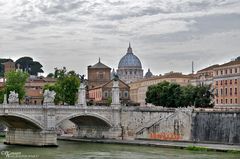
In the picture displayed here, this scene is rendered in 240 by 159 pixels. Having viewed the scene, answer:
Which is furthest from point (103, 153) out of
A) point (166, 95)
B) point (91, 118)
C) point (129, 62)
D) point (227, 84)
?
point (129, 62)

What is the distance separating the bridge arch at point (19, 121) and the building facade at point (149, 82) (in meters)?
32.3

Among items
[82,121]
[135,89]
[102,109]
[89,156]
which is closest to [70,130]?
[82,121]

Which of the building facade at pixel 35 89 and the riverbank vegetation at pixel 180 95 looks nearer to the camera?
the riverbank vegetation at pixel 180 95

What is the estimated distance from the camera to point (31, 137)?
43.0m

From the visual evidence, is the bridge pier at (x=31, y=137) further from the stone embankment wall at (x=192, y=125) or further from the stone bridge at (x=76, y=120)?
the stone embankment wall at (x=192, y=125)

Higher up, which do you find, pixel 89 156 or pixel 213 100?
pixel 213 100

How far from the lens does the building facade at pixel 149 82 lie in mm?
74694

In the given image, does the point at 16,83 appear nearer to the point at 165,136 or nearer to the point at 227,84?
the point at 165,136

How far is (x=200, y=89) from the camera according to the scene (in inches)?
2051

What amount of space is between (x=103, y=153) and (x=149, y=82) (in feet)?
150

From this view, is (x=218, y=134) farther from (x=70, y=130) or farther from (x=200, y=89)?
(x=70, y=130)

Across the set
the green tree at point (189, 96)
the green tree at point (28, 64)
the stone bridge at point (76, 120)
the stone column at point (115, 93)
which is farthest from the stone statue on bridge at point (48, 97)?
the green tree at point (28, 64)

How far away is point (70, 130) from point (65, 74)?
987 cm

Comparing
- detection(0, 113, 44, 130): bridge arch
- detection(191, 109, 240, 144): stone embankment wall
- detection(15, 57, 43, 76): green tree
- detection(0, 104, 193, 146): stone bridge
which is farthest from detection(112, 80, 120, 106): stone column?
detection(15, 57, 43, 76): green tree
